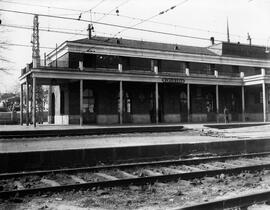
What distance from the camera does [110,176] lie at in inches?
320

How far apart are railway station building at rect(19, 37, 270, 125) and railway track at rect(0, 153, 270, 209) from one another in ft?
47.6

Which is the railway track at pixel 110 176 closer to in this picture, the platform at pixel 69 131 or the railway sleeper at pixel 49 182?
the railway sleeper at pixel 49 182

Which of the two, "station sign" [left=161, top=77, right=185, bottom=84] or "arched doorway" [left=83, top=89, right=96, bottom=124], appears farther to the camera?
"station sign" [left=161, top=77, right=185, bottom=84]

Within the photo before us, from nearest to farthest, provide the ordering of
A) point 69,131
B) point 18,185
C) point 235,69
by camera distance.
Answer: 1. point 18,185
2. point 69,131
3. point 235,69

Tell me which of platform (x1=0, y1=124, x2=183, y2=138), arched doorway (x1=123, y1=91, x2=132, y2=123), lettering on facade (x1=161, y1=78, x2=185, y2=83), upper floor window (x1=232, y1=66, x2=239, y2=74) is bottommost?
platform (x1=0, y1=124, x2=183, y2=138)

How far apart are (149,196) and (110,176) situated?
6.59ft

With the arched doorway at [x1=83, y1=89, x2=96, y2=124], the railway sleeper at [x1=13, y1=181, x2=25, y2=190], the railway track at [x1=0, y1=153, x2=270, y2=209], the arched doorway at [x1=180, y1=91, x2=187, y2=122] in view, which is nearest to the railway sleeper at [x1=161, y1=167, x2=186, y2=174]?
the railway track at [x1=0, y1=153, x2=270, y2=209]

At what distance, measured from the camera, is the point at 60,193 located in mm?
6527

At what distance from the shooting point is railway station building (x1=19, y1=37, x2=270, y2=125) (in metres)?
25.5

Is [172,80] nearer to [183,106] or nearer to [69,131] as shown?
[183,106]

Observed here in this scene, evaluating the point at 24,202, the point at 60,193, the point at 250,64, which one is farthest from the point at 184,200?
the point at 250,64

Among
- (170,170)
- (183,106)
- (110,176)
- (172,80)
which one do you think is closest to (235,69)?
(183,106)

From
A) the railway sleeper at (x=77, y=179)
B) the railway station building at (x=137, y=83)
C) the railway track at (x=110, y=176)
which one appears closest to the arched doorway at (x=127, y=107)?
the railway station building at (x=137, y=83)

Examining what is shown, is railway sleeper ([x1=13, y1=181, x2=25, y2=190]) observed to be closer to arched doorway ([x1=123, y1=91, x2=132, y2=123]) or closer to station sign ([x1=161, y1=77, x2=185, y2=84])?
station sign ([x1=161, y1=77, x2=185, y2=84])
